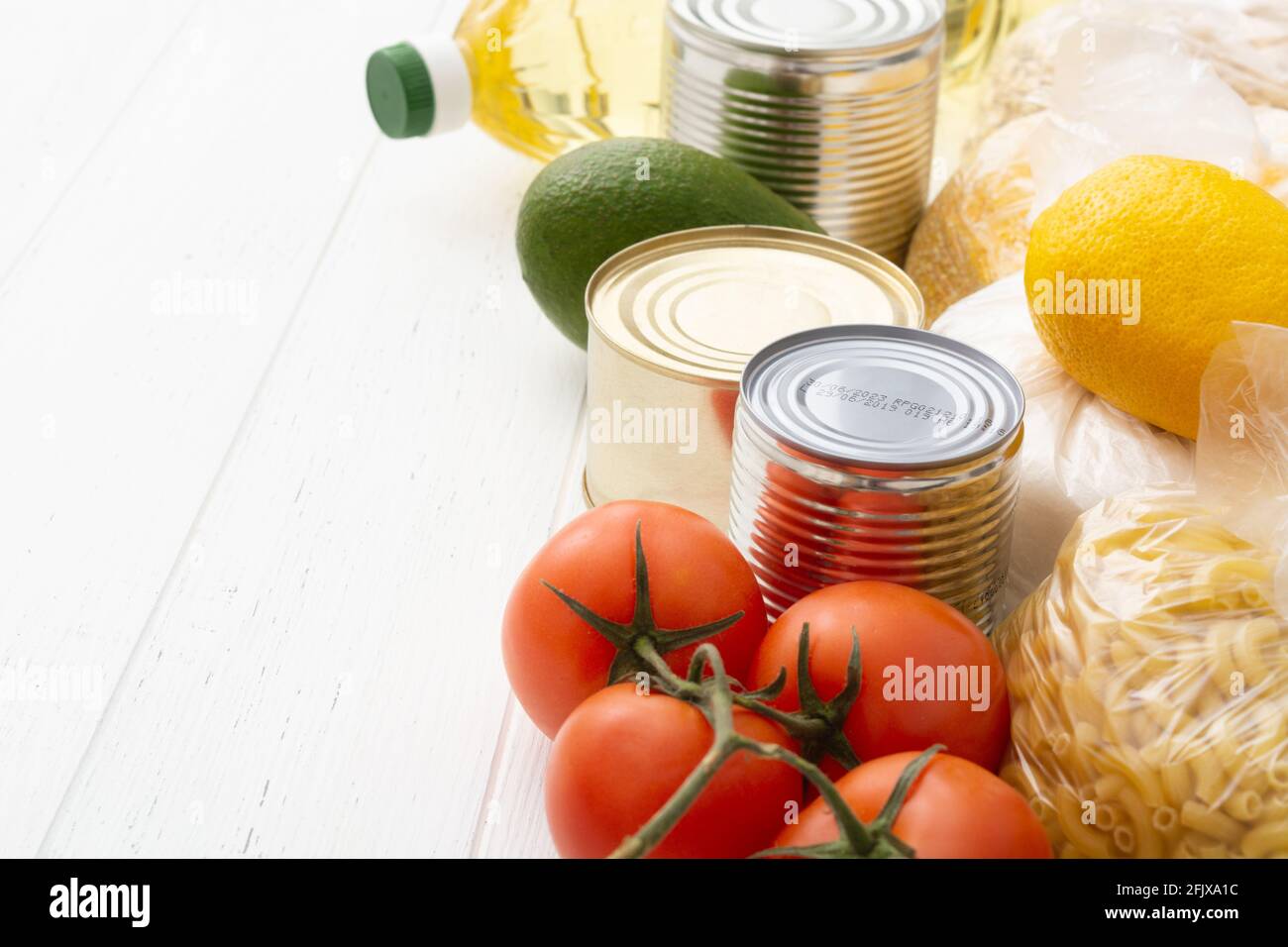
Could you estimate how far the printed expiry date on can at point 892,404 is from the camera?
784mm

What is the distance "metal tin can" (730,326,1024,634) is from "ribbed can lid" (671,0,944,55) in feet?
1.18

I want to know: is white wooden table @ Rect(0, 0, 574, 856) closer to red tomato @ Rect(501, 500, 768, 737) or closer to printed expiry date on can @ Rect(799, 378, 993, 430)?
red tomato @ Rect(501, 500, 768, 737)

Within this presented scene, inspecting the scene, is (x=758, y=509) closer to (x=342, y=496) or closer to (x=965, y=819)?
(x=965, y=819)

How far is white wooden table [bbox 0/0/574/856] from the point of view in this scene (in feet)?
2.71

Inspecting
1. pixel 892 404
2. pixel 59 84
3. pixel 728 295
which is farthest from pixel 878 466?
pixel 59 84

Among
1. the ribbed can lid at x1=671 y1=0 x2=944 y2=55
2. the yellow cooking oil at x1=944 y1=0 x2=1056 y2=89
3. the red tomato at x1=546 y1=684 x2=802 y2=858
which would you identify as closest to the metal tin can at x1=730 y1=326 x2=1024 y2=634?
the red tomato at x1=546 y1=684 x2=802 y2=858

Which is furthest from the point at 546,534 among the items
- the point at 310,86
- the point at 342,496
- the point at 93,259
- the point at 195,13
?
the point at 195,13

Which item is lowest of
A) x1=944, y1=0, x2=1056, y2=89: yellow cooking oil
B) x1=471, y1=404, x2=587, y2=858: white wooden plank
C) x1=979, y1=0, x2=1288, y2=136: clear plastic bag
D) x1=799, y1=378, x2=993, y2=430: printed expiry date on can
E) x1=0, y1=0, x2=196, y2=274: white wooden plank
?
x1=471, y1=404, x2=587, y2=858: white wooden plank

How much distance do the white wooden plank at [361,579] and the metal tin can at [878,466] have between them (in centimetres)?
22

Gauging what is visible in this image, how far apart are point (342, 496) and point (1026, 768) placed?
1.72 feet

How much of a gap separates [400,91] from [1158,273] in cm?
74

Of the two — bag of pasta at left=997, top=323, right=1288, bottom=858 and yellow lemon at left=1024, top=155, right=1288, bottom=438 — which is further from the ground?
yellow lemon at left=1024, top=155, right=1288, bottom=438

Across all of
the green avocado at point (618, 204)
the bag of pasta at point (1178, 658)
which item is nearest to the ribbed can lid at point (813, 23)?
the green avocado at point (618, 204)

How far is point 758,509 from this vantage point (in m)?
0.80
